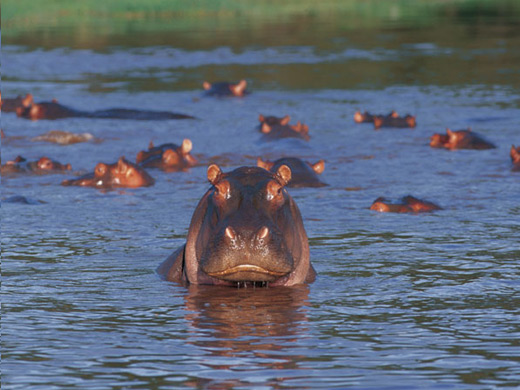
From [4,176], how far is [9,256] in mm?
3651

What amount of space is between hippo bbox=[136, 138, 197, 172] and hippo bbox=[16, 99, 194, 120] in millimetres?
3409

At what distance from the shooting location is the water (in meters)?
5.14

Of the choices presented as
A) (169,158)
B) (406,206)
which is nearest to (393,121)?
(169,158)

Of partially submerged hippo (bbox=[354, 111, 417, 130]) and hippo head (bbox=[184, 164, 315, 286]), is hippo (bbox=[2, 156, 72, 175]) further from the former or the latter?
hippo head (bbox=[184, 164, 315, 286])

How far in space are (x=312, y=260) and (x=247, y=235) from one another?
169cm

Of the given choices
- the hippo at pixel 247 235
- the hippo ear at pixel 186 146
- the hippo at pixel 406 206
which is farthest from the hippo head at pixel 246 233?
the hippo ear at pixel 186 146

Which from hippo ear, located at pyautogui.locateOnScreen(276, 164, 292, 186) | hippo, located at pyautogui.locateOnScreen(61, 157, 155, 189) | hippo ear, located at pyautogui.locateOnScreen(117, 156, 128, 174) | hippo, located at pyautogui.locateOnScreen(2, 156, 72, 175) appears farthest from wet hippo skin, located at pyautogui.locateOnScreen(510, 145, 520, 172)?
hippo ear, located at pyautogui.locateOnScreen(276, 164, 292, 186)

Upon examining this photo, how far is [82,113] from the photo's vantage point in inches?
624

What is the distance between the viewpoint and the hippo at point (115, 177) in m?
10.6

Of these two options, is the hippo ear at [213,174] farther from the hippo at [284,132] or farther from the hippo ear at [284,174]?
the hippo at [284,132]

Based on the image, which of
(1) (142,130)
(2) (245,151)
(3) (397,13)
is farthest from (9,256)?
(3) (397,13)

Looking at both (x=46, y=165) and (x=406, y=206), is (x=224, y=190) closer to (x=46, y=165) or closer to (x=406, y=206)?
(x=406, y=206)

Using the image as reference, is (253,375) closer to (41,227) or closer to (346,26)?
(41,227)

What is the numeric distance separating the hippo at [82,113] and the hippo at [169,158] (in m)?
3.41
